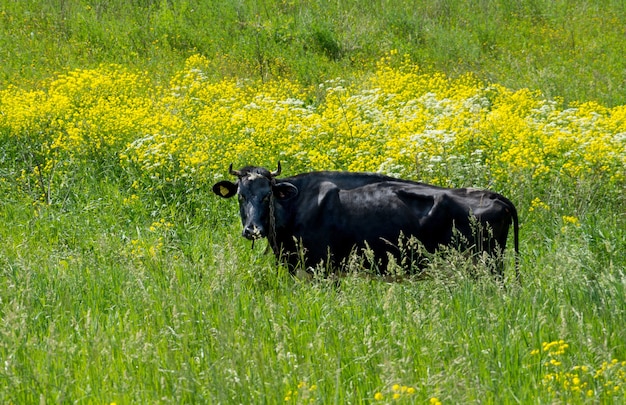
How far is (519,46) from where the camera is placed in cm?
1720

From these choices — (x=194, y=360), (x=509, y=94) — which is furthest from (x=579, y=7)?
(x=194, y=360)

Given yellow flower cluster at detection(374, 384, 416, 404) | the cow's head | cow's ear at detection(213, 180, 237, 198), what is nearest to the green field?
yellow flower cluster at detection(374, 384, 416, 404)

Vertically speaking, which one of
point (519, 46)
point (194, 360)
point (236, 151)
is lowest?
point (519, 46)

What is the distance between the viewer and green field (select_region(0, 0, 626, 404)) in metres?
4.40

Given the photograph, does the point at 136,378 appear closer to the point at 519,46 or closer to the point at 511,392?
the point at 511,392

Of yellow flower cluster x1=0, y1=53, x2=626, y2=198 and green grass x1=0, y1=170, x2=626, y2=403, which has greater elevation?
green grass x1=0, y1=170, x2=626, y2=403

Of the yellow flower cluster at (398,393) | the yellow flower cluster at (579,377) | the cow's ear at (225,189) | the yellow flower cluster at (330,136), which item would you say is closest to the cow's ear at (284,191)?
the cow's ear at (225,189)

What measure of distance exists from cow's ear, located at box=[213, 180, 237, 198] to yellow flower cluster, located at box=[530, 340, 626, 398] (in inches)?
141

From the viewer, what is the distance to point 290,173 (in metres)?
9.78

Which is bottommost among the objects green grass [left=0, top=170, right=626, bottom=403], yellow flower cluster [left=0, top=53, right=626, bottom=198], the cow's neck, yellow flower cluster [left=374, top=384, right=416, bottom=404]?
yellow flower cluster [left=0, top=53, right=626, bottom=198]

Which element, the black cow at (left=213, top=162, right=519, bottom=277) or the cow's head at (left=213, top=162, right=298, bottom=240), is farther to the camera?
the cow's head at (left=213, top=162, right=298, bottom=240)

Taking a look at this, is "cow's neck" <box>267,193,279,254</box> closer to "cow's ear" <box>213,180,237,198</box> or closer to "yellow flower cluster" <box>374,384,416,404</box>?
"cow's ear" <box>213,180,237,198</box>

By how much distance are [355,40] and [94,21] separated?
4.66 m

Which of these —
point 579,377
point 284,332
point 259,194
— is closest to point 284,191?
point 259,194
